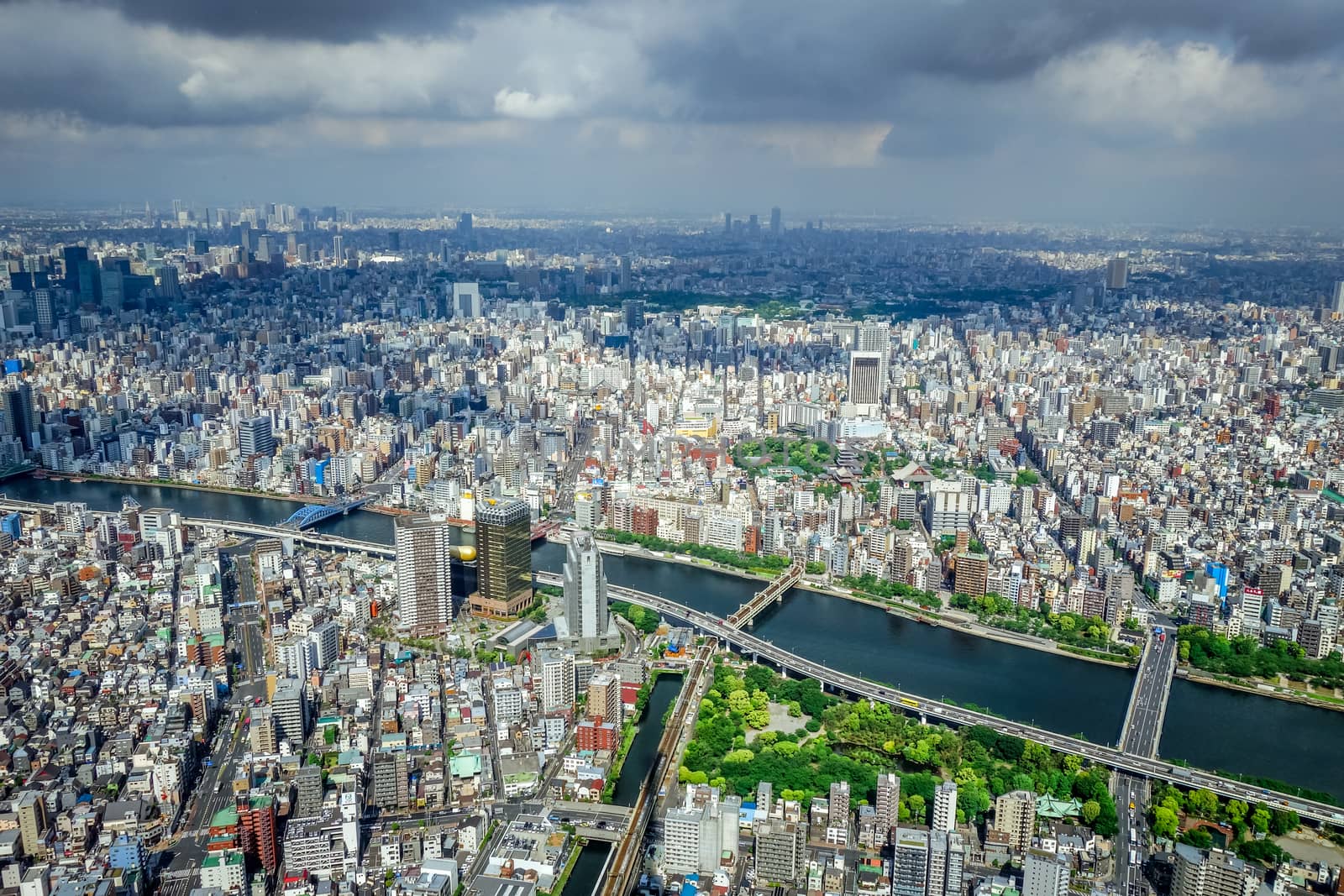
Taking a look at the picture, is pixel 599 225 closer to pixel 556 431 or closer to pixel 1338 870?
pixel 556 431

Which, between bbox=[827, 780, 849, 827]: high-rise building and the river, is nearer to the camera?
bbox=[827, 780, 849, 827]: high-rise building

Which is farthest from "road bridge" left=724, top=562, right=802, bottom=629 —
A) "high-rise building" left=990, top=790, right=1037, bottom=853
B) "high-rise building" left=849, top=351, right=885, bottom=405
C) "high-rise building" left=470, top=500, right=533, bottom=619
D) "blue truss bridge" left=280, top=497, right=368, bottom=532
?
"high-rise building" left=849, top=351, right=885, bottom=405

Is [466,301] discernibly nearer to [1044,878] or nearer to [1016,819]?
[1016,819]

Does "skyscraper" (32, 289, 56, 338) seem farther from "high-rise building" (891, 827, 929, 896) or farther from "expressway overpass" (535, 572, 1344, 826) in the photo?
"high-rise building" (891, 827, 929, 896)

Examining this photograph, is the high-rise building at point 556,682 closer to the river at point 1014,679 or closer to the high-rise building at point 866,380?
the river at point 1014,679

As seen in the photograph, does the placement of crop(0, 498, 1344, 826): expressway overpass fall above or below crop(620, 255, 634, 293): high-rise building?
below

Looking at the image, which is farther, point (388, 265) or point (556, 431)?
point (388, 265)

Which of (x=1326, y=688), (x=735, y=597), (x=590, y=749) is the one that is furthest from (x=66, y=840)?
(x=1326, y=688)
